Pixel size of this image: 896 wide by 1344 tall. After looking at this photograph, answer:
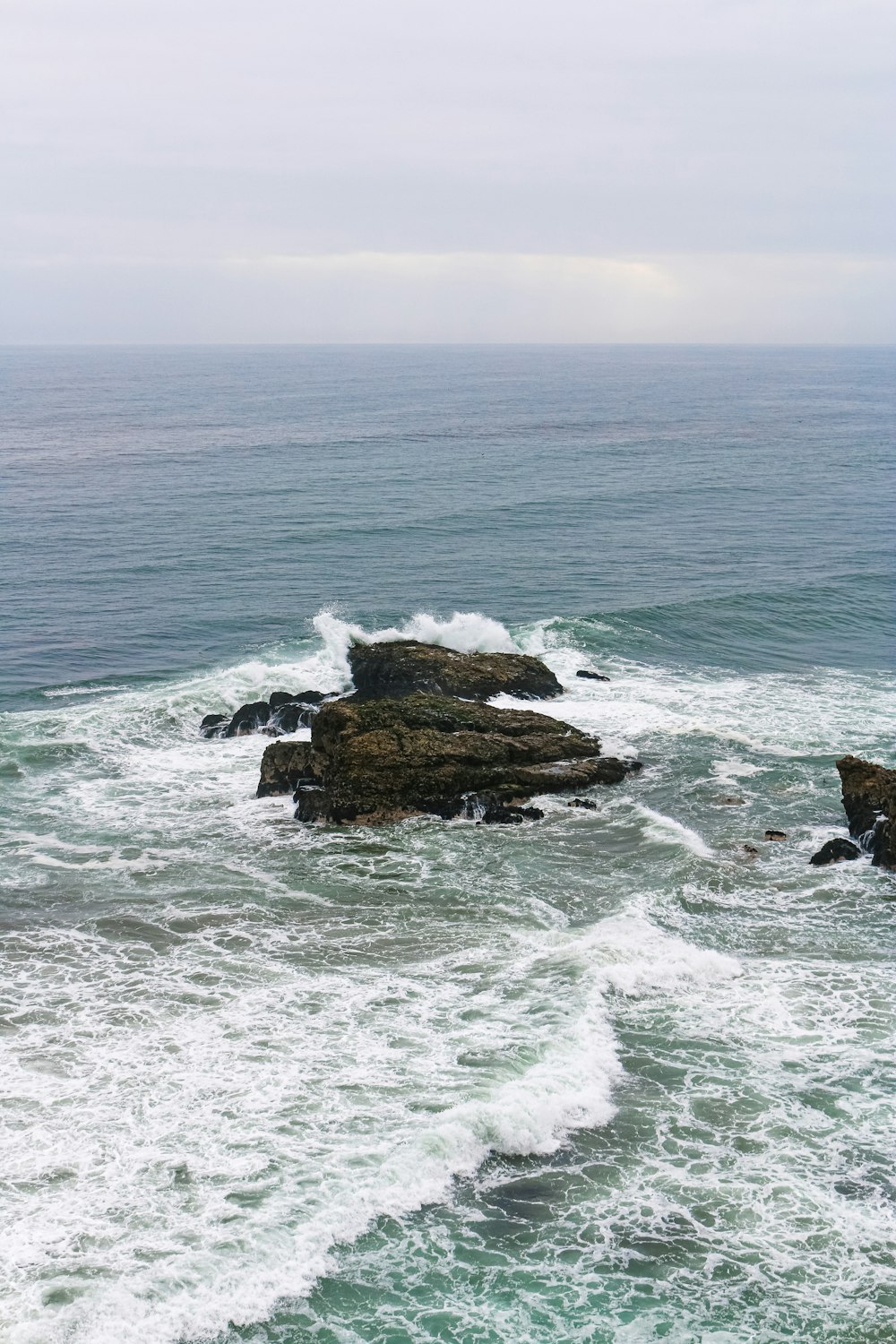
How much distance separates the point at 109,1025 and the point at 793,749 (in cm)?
1951

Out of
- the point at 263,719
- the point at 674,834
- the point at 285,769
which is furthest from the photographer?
the point at 263,719

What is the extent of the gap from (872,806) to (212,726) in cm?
1806

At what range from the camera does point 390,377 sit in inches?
7446

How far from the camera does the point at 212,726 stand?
3316 centimetres

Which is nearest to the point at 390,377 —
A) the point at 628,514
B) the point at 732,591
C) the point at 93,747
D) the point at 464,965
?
the point at 628,514

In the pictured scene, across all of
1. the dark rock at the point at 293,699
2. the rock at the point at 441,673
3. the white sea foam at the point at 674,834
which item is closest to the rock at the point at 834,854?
the white sea foam at the point at 674,834

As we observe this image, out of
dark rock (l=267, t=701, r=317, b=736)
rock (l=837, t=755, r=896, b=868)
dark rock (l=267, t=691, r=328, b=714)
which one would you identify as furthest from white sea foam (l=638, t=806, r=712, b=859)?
dark rock (l=267, t=691, r=328, b=714)

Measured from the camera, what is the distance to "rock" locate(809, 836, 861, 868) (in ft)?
78.5

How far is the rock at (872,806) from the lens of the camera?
23.7m

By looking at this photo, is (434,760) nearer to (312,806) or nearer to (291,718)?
(312,806)

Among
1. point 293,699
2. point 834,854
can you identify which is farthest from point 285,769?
point 834,854

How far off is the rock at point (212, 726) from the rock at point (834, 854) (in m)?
16.9

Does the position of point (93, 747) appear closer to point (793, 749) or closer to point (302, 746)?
point (302, 746)

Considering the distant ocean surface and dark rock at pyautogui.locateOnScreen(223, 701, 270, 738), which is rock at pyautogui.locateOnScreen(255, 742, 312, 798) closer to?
the distant ocean surface
